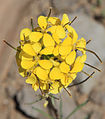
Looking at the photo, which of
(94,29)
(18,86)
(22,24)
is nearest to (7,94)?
(18,86)

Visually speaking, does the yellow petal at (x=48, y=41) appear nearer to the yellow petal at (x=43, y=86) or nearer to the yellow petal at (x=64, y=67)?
the yellow petal at (x=64, y=67)

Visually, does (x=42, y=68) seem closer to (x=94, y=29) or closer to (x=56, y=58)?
(x=56, y=58)

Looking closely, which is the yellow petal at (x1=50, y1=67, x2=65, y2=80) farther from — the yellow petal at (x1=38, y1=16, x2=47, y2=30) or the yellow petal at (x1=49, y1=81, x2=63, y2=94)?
the yellow petal at (x1=38, y1=16, x2=47, y2=30)


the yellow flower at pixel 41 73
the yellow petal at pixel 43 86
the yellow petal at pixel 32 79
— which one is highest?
the yellow flower at pixel 41 73

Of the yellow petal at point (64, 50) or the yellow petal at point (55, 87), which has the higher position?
the yellow petal at point (64, 50)

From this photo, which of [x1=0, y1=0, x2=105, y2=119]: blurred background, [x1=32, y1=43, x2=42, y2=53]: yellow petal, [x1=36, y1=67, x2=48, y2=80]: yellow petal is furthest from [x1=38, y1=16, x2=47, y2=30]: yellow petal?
[x1=0, y1=0, x2=105, y2=119]: blurred background

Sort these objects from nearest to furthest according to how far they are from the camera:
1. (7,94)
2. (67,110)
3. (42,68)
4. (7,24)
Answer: (42,68), (67,110), (7,94), (7,24)

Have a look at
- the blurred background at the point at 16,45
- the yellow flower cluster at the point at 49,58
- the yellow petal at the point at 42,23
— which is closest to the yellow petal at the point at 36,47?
the yellow flower cluster at the point at 49,58

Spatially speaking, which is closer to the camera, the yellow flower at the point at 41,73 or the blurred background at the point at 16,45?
the yellow flower at the point at 41,73
